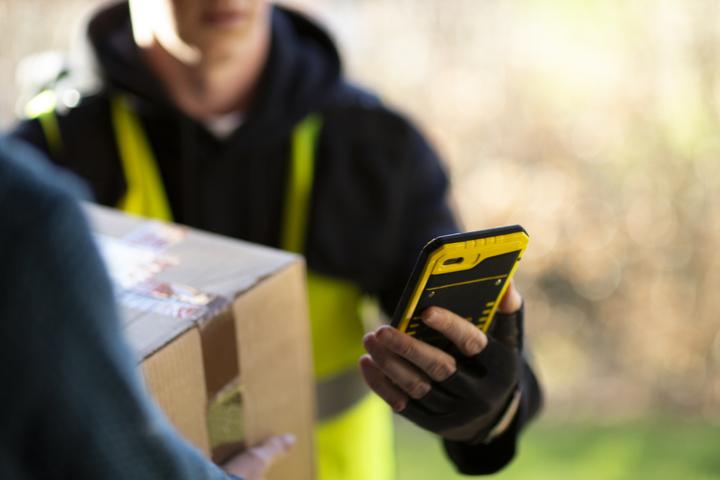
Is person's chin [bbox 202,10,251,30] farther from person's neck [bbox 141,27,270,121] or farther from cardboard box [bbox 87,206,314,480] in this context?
cardboard box [bbox 87,206,314,480]

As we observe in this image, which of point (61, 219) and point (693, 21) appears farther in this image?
point (693, 21)

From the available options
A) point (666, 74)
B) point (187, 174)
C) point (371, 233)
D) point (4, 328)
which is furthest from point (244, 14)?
point (666, 74)

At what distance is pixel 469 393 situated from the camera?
26.0 inches

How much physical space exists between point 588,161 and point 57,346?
7.90 feet

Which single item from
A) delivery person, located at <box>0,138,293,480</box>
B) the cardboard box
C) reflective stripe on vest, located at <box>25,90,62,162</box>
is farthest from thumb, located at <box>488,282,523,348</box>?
reflective stripe on vest, located at <box>25,90,62,162</box>

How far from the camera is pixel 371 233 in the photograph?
1133 mm

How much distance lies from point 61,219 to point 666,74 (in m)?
2.48

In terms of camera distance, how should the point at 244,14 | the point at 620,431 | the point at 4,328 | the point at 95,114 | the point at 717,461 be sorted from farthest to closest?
the point at 620,431, the point at 717,461, the point at 95,114, the point at 244,14, the point at 4,328

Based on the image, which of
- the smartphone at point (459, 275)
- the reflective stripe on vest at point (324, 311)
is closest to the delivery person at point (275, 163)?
the reflective stripe on vest at point (324, 311)

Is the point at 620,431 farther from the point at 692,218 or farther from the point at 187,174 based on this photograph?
the point at 187,174

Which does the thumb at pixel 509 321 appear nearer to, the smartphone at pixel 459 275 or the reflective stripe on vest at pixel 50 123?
the smartphone at pixel 459 275

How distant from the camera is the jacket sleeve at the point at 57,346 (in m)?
0.37

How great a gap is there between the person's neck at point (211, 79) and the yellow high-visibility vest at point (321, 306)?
0.08 m

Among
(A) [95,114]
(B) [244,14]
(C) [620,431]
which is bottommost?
(C) [620,431]
